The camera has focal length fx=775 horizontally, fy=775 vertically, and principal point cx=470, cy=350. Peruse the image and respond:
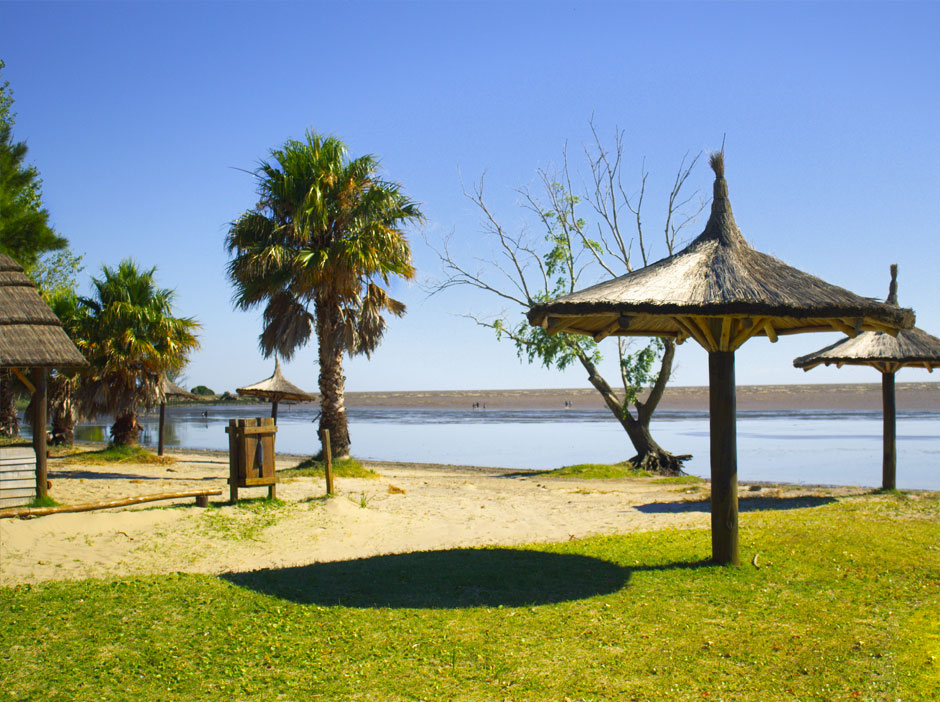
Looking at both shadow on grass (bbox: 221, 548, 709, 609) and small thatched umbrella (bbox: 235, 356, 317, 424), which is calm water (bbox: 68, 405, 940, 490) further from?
shadow on grass (bbox: 221, 548, 709, 609)

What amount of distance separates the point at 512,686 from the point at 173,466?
1923 centimetres

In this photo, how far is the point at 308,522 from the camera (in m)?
12.1

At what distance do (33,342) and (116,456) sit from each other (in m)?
11.0

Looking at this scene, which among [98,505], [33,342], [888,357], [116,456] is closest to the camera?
[98,505]

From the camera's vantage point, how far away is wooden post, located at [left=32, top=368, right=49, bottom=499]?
12.6 metres

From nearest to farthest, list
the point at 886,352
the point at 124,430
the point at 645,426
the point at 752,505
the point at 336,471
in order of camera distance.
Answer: the point at 752,505
the point at 886,352
the point at 336,471
the point at 645,426
the point at 124,430

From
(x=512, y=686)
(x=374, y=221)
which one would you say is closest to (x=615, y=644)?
A: (x=512, y=686)

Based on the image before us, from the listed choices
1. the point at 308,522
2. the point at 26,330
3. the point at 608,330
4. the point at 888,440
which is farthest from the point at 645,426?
the point at 26,330

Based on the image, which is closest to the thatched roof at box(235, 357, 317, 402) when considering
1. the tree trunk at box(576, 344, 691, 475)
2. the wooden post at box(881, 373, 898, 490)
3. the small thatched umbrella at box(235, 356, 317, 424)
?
the small thatched umbrella at box(235, 356, 317, 424)

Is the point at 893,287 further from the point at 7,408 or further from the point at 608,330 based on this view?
the point at 7,408

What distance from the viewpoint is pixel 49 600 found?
22.8 ft

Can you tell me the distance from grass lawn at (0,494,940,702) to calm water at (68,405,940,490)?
1483cm

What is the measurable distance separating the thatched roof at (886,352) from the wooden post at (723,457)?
312 inches

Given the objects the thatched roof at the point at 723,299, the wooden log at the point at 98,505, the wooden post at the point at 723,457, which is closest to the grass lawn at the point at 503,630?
the wooden post at the point at 723,457
